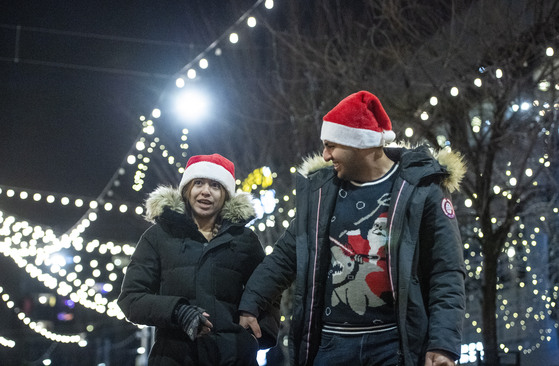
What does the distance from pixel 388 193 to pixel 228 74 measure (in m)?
10.9

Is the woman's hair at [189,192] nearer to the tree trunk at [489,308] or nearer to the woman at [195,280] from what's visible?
the woman at [195,280]

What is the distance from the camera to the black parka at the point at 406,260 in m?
2.38

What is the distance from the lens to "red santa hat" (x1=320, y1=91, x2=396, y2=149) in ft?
8.96

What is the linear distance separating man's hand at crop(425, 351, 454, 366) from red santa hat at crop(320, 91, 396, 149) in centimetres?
103

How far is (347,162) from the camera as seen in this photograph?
2777mm

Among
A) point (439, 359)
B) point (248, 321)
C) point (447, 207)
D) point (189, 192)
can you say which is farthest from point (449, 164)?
point (189, 192)

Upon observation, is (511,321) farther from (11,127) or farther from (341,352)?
(11,127)

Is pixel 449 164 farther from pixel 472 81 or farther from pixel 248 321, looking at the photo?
pixel 472 81

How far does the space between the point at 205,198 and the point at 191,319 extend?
848 millimetres

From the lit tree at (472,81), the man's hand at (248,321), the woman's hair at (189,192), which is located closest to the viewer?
the man's hand at (248,321)

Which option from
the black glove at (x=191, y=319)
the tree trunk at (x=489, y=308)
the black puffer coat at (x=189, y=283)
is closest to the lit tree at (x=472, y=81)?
the tree trunk at (x=489, y=308)

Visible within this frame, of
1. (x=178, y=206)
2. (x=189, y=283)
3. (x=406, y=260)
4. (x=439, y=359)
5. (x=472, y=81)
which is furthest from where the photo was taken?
(x=472, y=81)

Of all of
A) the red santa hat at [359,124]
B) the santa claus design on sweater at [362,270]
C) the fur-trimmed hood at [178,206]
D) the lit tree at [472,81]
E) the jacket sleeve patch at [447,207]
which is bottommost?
the santa claus design on sweater at [362,270]

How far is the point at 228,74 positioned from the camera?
13047mm
